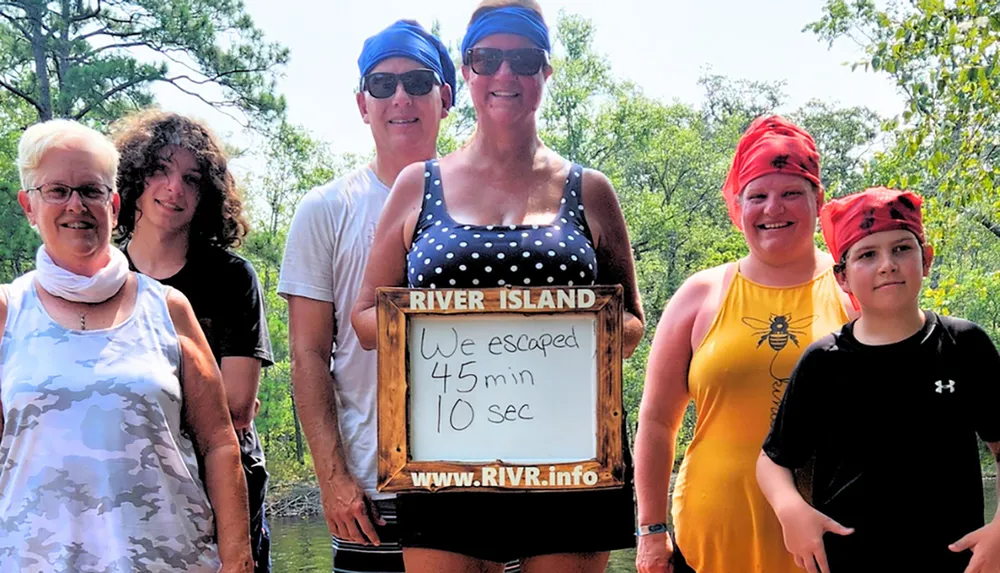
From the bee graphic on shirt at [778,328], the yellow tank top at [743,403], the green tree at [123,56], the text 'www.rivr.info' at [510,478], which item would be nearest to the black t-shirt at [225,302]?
the text 'www.rivr.info' at [510,478]

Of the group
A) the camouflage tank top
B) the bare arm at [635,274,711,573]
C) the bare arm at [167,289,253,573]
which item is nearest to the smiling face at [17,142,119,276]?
the camouflage tank top

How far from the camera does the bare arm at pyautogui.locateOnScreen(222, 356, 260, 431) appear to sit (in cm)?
307

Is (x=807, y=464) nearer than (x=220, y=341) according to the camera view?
Yes

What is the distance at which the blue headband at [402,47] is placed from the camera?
303 cm

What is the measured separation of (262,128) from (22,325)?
15758 mm

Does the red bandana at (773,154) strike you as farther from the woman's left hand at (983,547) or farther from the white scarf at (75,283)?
the white scarf at (75,283)

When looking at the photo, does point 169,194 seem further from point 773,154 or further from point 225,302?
point 773,154

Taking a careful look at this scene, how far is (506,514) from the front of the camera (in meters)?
2.33

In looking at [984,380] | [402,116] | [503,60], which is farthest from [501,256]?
[984,380]

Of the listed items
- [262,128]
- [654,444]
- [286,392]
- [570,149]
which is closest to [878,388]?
[654,444]

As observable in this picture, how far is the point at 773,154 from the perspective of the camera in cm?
277

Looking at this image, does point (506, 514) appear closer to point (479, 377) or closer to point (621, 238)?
point (479, 377)

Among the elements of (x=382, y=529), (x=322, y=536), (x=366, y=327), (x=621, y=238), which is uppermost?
(x=621, y=238)

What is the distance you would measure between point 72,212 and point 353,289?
803 mm
